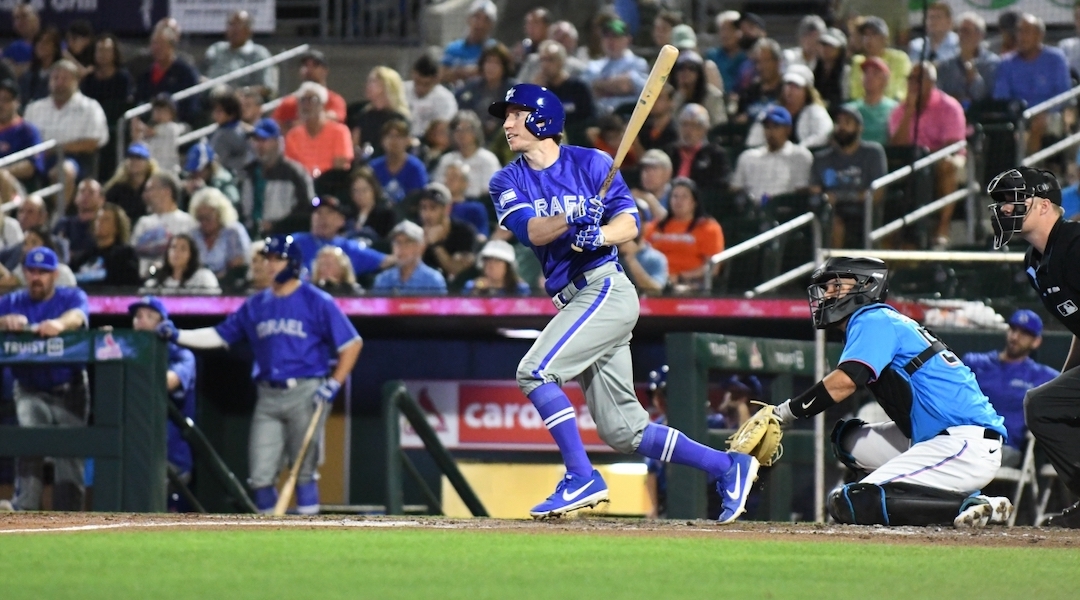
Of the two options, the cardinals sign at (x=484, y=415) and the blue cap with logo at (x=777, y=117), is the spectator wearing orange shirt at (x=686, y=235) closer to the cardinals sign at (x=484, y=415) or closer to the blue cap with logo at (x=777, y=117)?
the blue cap with logo at (x=777, y=117)

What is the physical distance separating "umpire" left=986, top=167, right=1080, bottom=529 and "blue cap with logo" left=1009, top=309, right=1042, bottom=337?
299 centimetres

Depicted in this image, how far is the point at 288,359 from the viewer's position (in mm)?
10164

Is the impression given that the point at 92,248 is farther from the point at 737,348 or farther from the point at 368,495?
the point at 737,348

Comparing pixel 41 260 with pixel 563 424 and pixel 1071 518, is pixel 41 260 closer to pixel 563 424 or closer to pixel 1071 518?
pixel 563 424

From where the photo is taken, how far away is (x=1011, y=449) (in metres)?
9.99

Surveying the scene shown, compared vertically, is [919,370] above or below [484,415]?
above

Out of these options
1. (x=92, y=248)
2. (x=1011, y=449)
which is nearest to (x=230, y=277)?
(x=92, y=248)

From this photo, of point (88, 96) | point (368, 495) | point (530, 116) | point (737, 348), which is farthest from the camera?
point (88, 96)

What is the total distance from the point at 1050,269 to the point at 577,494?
2122 millimetres

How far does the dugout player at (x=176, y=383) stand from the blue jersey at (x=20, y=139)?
11.3 ft

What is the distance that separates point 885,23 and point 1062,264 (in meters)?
7.51

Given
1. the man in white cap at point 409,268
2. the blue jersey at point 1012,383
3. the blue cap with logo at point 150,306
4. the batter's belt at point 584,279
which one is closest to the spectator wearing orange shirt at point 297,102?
the man in white cap at point 409,268

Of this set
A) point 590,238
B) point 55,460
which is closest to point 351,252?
point 55,460

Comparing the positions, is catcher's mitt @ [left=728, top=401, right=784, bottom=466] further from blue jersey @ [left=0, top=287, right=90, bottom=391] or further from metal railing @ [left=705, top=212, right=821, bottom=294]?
blue jersey @ [left=0, top=287, right=90, bottom=391]
